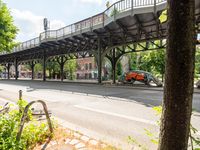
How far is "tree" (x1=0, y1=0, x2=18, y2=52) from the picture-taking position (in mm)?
14250

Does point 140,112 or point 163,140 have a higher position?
point 163,140

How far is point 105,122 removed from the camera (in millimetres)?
6336

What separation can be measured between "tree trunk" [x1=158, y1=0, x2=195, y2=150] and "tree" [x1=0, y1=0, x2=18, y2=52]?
15295mm

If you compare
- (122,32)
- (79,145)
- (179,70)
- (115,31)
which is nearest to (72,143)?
(79,145)

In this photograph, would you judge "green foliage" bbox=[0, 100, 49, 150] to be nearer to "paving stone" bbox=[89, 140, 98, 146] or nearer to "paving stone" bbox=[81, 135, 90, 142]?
"paving stone" bbox=[81, 135, 90, 142]

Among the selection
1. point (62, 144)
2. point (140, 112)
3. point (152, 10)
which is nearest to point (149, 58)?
point (152, 10)

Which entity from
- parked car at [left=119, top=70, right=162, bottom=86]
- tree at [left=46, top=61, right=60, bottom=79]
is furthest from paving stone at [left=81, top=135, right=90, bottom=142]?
tree at [left=46, top=61, right=60, bottom=79]

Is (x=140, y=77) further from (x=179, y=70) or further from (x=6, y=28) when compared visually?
(x=179, y=70)

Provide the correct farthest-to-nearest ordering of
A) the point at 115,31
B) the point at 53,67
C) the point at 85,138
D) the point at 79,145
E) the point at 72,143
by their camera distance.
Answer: the point at 53,67, the point at 115,31, the point at 85,138, the point at 72,143, the point at 79,145

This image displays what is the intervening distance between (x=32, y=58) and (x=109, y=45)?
26164 millimetres

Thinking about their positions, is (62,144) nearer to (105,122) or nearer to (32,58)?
(105,122)

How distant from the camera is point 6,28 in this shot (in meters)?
14.6

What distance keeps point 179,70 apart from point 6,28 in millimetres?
15821

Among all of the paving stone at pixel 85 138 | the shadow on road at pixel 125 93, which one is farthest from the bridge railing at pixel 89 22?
the paving stone at pixel 85 138
